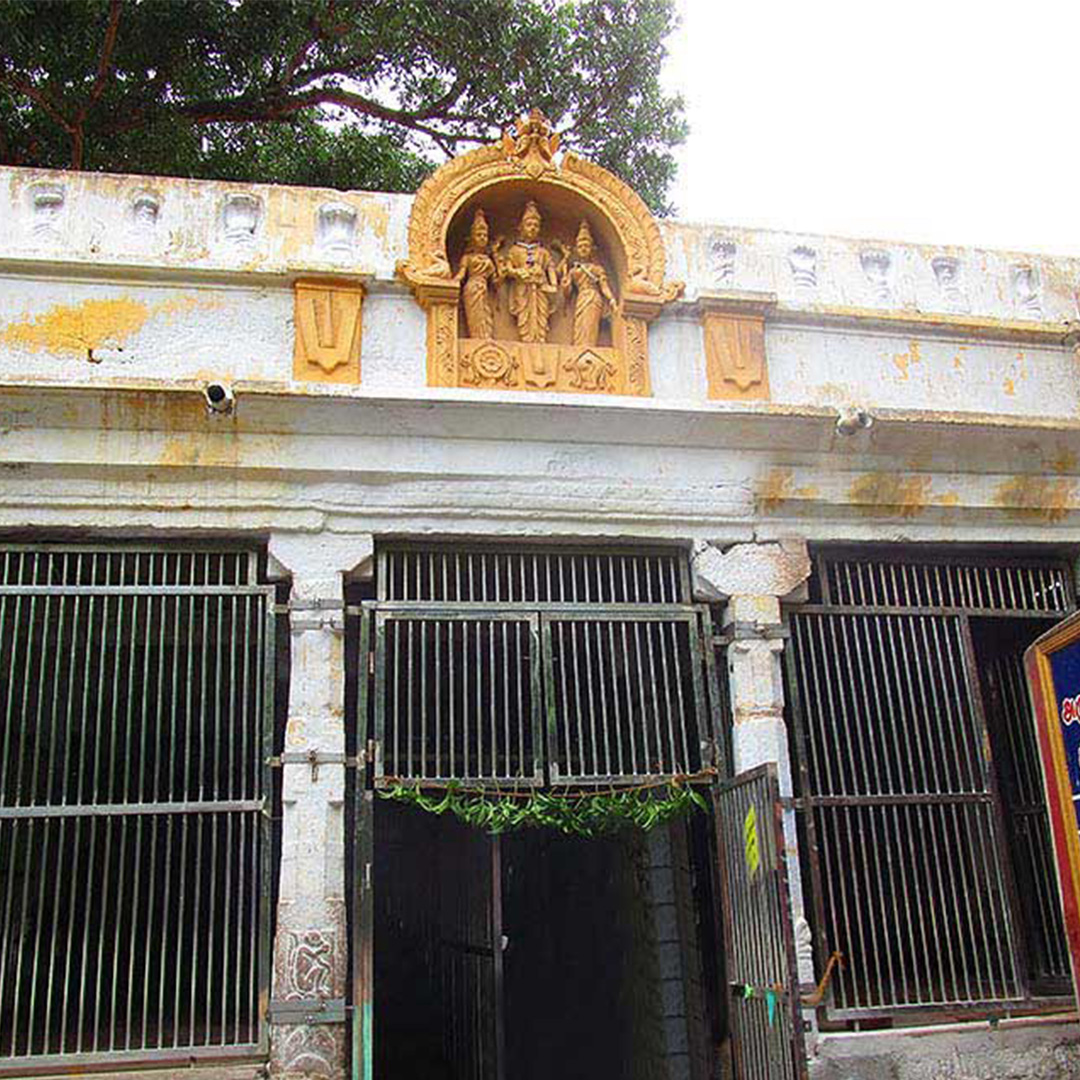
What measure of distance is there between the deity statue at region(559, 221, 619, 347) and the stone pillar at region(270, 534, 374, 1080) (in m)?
1.80

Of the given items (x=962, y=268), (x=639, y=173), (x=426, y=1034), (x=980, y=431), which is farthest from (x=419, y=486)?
(x=639, y=173)

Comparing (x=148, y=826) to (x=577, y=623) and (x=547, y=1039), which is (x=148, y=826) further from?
(x=547, y=1039)

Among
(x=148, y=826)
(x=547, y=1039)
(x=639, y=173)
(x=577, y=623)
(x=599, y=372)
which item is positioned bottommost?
(x=547, y=1039)

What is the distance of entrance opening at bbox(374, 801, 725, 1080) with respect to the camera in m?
6.65

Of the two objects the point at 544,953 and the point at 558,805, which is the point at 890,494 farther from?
the point at 544,953

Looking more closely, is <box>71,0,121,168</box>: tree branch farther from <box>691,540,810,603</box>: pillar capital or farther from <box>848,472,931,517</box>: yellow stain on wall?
<box>848,472,931,517</box>: yellow stain on wall

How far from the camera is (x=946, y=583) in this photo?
23.3 feet

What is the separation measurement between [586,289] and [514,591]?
5.97 ft

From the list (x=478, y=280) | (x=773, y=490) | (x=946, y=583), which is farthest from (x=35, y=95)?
(x=946, y=583)

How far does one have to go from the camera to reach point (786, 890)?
17.1ft

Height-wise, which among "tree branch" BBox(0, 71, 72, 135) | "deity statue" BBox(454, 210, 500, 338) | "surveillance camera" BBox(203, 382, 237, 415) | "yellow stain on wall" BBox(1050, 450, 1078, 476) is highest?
"tree branch" BBox(0, 71, 72, 135)

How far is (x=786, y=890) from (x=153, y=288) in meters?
4.48

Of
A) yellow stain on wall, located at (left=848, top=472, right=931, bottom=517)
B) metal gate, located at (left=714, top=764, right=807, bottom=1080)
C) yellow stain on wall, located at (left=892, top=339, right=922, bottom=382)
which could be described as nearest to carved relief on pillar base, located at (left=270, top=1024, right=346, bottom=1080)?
metal gate, located at (left=714, top=764, right=807, bottom=1080)

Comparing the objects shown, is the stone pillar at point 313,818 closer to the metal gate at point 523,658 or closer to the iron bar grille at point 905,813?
the metal gate at point 523,658
